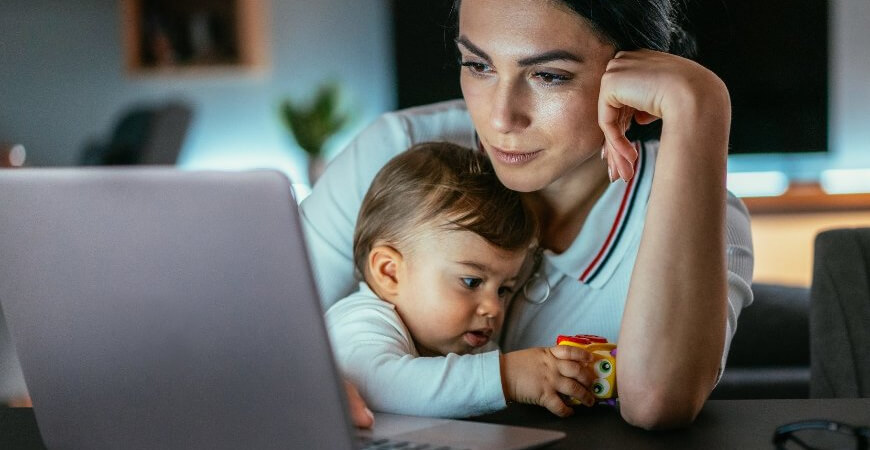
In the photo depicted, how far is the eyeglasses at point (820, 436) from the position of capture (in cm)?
74

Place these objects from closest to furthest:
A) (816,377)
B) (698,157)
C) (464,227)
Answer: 1. (698,157)
2. (464,227)
3. (816,377)

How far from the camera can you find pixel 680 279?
0.97 metres

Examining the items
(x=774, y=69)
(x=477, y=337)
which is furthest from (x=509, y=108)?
(x=774, y=69)

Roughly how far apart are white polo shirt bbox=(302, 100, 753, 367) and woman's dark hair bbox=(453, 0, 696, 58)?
0.51ft

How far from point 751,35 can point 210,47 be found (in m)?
2.74

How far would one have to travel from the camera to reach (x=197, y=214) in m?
0.67

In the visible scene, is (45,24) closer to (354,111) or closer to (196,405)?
(354,111)

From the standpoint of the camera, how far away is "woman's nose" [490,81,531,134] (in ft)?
3.85

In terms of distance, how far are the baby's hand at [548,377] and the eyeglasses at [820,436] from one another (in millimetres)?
203

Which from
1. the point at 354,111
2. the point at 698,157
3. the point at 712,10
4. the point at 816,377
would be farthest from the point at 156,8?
the point at 698,157

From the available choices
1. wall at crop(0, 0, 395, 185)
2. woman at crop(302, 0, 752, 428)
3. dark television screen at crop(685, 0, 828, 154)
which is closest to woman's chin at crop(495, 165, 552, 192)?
woman at crop(302, 0, 752, 428)

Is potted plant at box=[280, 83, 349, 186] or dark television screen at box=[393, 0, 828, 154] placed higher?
dark television screen at box=[393, 0, 828, 154]

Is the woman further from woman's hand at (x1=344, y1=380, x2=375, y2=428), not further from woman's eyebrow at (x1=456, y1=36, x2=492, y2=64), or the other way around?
woman's hand at (x1=344, y1=380, x2=375, y2=428)

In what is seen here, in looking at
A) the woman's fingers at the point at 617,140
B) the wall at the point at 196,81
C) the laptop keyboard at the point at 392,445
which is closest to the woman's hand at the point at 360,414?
the laptop keyboard at the point at 392,445
